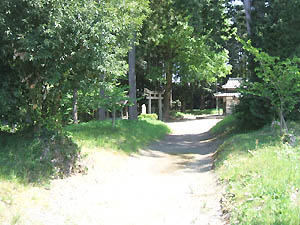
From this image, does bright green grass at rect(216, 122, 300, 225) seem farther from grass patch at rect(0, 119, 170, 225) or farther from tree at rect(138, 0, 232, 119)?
tree at rect(138, 0, 232, 119)

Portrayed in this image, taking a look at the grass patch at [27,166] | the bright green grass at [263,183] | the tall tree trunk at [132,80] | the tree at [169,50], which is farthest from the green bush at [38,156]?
the tree at [169,50]

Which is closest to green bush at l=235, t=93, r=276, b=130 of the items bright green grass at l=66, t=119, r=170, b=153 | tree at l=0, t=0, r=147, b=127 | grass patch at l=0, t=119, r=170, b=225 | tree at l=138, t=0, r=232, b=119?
bright green grass at l=66, t=119, r=170, b=153

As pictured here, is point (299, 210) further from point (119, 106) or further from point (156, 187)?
point (119, 106)

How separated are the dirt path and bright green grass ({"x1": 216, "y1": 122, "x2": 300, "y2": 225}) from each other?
428 mm

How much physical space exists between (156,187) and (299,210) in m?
3.61

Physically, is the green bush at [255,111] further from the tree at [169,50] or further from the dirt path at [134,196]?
the tree at [169,50]

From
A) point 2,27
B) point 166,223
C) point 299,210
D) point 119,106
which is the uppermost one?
point 2,27

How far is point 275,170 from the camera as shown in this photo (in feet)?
19.7

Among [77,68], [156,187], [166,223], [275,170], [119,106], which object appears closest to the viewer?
[166,223]

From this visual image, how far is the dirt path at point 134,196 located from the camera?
5.04 meters

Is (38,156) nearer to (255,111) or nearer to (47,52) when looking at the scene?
(47,52)

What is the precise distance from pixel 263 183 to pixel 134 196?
2.59 metres

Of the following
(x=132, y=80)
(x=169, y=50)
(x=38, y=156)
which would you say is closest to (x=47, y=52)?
(x=38, y=156)

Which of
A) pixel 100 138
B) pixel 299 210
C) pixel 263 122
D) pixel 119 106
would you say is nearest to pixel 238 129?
pixel 263 122
